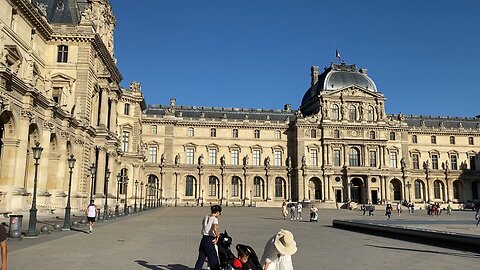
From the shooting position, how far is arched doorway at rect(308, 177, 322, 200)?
255 feet

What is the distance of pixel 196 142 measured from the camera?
78812 mm

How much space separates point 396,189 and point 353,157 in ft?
34.1

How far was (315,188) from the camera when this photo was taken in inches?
3083

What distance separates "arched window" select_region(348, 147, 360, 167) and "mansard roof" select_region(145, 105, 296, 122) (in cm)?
1283

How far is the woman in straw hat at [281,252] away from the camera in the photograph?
247 inches

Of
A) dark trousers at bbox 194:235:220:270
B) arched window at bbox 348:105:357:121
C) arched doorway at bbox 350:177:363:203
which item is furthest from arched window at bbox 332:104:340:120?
dark trousers at bbox 194:235:220:270

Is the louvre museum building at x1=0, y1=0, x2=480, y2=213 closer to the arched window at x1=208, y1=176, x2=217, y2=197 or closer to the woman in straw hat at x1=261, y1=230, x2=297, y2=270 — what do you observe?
Answer: the arched window at x1=208, y1=176, x2=217, y2=197

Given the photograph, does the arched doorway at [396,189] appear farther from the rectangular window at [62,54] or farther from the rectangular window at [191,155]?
the rectangular window at [62,54]

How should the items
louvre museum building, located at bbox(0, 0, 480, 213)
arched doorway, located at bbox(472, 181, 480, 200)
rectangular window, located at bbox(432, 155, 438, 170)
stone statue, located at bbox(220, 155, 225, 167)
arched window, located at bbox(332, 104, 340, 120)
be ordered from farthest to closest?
rectangular window, located at bbox(432, 155, 438, 170) < arched doorway, located at bbox(472, 181, 480, 200) < arched window, located at bbox(332, 104, 340, 120) < stone statue, located at bbox(220, 155, 225, 167) < louvre museum building, located at bbox(0, 0, 480, 213)

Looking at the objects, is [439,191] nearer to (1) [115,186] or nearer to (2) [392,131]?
(2) [392,131]

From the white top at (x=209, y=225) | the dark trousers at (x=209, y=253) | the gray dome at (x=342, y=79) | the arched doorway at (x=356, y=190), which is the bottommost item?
the dark trousers at (x=209, y=253)

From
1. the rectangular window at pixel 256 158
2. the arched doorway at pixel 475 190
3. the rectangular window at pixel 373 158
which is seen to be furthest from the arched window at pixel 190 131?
the arched doorway at pixel 475 190

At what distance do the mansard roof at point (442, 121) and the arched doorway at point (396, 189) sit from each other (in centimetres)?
1256

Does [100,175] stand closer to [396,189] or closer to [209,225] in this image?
[209,225]
